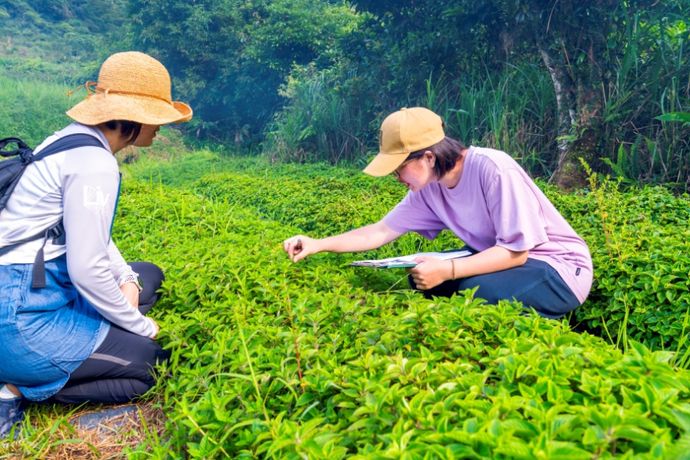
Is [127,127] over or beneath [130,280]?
over

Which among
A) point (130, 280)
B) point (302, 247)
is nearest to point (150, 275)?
point (130, 280)

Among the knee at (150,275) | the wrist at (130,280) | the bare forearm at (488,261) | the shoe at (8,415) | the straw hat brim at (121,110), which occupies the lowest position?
the shoe at (8,415)

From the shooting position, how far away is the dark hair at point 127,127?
244 cm

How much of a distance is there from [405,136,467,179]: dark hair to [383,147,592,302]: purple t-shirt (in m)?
0.07

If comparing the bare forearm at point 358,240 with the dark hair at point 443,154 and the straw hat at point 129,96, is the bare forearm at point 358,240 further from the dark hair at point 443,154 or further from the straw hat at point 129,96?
the straw hat at point 129,96

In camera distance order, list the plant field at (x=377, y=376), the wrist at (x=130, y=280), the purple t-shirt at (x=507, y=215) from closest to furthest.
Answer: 1. the plant field at (x=377, y=376)
2. the purple t-shirt at (x=507, y=215)
3. the wrist at (x=130, y=280)

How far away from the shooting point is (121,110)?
2.37 m

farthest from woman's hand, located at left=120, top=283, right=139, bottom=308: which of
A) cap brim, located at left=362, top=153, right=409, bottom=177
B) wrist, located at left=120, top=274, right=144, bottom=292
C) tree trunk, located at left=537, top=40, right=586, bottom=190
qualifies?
tree trunk, located at left=537, top=40, right=586, bottom=190

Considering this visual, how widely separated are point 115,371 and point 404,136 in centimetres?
159

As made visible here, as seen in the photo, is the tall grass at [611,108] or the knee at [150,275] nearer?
the knee at [150,275]

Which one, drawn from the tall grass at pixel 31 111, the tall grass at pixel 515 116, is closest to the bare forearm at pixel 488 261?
the tall grass at pixel 515 116

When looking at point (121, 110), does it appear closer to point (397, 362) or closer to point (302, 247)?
point (302, 247)

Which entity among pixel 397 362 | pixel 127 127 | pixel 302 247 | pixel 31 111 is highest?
pixel 127 127

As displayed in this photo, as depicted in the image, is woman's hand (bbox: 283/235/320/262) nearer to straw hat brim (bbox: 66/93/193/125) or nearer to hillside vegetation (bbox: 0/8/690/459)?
hillside vegetation (bbox: 0/8/690/459)
